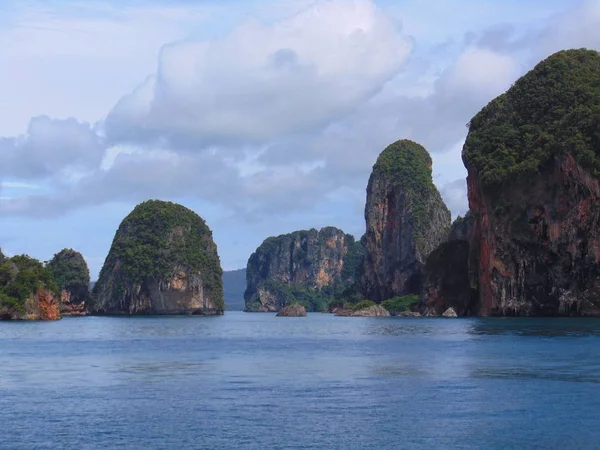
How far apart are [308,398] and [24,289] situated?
115m

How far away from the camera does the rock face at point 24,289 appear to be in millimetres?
149500

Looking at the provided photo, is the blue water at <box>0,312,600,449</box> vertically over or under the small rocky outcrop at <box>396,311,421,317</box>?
under

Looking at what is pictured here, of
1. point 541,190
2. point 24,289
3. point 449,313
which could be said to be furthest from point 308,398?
point 449,313

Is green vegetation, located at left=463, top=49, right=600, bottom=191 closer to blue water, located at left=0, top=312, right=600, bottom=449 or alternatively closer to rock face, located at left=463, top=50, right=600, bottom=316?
rock face, located at left=463, top=50, right=600, bottom=316

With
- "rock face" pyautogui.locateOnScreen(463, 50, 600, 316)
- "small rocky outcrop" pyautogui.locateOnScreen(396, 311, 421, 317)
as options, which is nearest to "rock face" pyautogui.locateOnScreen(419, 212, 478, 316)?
"small rocky outcrop" pyautogui.locateOnScreen(396, 311, 421, 317)

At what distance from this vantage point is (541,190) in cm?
12825

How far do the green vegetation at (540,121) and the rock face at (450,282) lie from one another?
2262 centimetres

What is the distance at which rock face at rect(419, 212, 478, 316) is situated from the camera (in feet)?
519

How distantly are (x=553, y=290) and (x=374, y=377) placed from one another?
83.1 metres

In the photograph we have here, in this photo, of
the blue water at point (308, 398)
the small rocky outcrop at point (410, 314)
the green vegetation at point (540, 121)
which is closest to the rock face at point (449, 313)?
the small rocky outcrop at point (410, 314)

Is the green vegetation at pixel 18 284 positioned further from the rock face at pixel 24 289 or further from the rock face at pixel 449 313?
the rock face at pixel 449 313

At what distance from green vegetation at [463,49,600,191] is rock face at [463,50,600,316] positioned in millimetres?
142

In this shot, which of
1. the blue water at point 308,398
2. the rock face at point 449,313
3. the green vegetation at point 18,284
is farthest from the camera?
the rock face at point 449,313

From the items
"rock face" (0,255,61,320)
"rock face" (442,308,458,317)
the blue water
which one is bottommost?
the blue water
